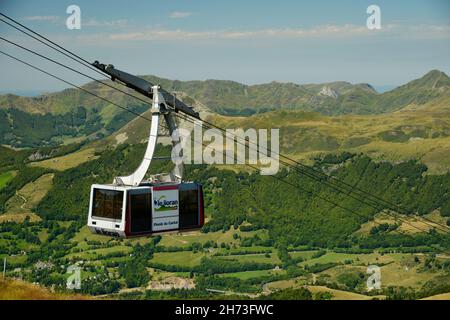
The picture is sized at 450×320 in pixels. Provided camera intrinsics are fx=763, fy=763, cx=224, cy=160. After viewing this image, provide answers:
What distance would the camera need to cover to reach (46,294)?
32938 millimetres

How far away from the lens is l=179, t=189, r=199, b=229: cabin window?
142 ft

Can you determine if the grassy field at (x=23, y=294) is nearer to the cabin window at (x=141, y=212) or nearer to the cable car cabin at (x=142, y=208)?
the cable car cabin at (x=142, y=208)

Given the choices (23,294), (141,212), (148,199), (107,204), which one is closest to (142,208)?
(141,212)

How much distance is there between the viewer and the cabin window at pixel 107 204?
41.1 meters

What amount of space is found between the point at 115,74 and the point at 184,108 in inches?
→ 220

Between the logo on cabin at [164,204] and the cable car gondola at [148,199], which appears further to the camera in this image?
the logo on cabin at [164,204]

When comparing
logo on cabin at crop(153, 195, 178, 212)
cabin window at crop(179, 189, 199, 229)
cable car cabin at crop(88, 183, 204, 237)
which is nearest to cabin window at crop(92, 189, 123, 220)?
cable car cabin at crop(88, 183, 204, 237)

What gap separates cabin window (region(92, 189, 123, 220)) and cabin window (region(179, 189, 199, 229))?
375 cm

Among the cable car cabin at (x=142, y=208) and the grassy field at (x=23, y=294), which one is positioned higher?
the cable car cabin at (x=142, y=208)

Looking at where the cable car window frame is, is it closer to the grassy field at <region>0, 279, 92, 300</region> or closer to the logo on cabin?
the logo on cabin

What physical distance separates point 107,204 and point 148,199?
7.49 feet

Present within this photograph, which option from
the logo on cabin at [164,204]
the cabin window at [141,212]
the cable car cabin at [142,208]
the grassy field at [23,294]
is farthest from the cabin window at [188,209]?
the grassy field at [23,294]

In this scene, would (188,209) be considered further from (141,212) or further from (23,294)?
(23,294)
